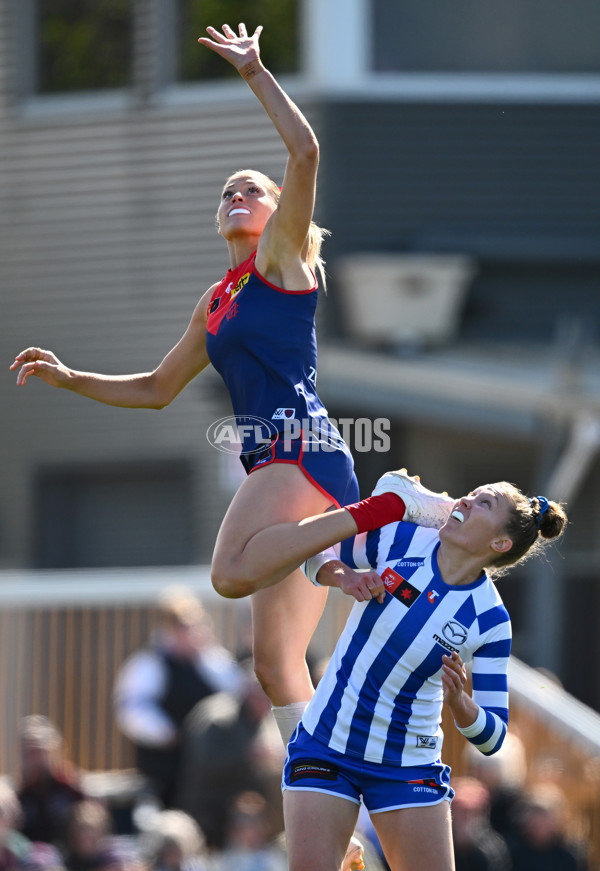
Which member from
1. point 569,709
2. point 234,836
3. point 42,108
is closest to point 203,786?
point 234,836

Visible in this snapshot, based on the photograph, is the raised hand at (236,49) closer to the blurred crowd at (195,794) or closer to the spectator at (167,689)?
the blurred crowd at (195,794)

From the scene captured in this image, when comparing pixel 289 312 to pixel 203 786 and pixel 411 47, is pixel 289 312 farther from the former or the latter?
pixel 411 47

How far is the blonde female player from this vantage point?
3.77 metres

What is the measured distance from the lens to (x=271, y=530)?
379 centimetres

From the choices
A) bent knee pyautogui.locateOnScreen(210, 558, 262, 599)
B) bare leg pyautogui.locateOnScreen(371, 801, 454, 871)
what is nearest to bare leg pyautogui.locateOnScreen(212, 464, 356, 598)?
bent knee pyautogui.locateOnScreen(210, 558, 262, 599)

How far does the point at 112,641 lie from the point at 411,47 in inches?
197

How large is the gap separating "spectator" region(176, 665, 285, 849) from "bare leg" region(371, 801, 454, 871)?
124 inches

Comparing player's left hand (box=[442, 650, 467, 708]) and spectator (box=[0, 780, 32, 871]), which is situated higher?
player's left hand (box=[442, 650, 467, 708])

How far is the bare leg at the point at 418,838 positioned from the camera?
3.70 m

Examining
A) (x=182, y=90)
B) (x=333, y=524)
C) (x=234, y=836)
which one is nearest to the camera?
(x=333, y=524)

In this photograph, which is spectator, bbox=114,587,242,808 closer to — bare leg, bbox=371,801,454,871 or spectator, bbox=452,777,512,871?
spectator, bbox=452,777,512,871

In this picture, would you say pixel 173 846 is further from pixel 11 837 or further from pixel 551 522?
pixel 551 522

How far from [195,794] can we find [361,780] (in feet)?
11.1

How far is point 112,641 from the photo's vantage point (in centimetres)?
766
